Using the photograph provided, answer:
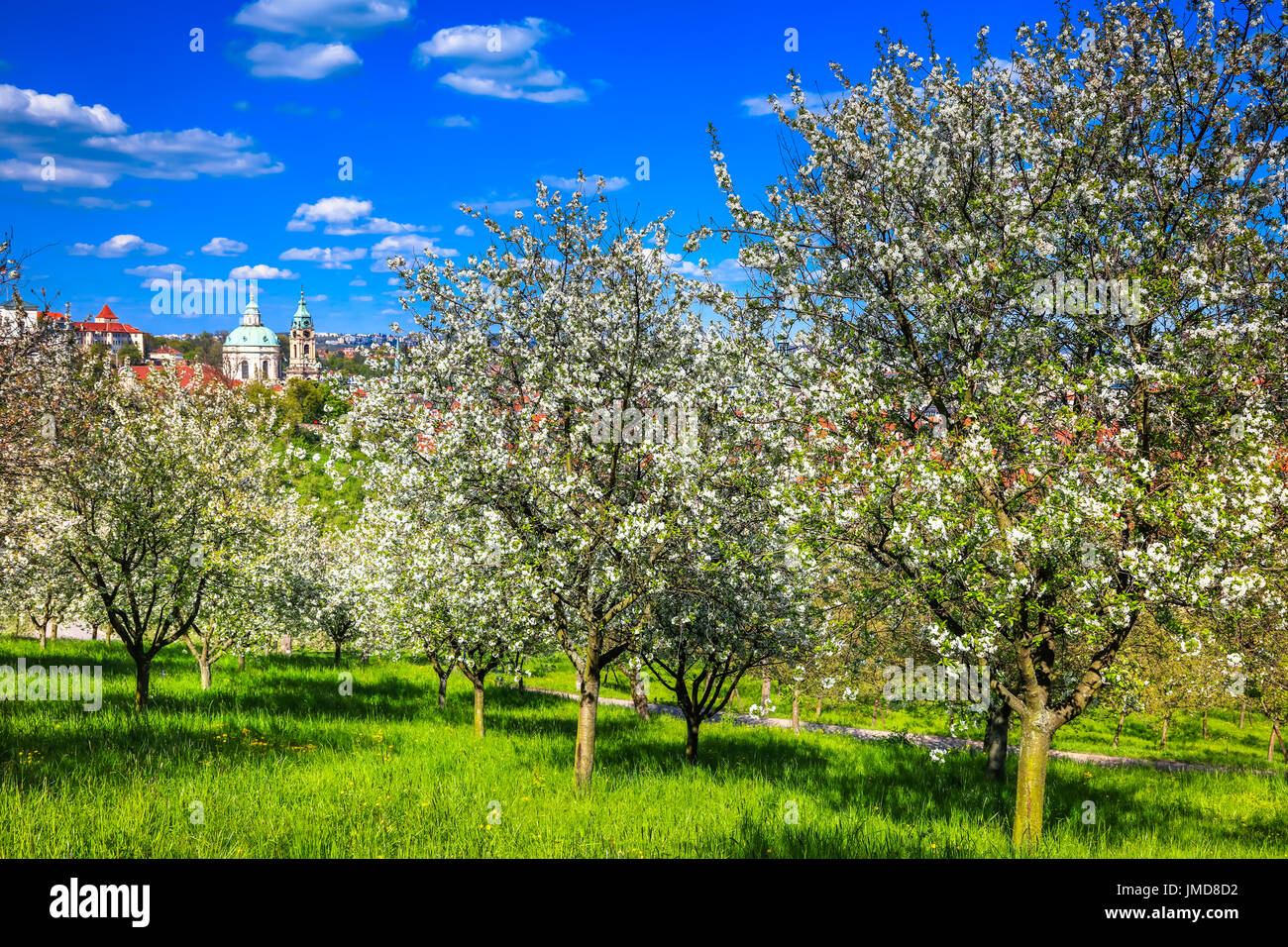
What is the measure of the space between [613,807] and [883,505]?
5.88 meters

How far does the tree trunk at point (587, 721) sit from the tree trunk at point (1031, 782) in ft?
20.4

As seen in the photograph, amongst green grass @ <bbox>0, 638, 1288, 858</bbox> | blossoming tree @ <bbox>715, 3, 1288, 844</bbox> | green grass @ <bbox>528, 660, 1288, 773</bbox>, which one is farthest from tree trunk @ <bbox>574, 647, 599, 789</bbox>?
green grass @ <bbox>528, 660, 1288, 773</bbox>

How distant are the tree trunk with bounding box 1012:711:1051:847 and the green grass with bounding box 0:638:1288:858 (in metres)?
0.32

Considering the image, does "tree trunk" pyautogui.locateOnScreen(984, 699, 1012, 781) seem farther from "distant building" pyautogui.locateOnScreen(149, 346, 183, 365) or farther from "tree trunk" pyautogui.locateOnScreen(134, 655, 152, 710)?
"distant building" pyautogui.locateOnScreen(149, 346, 183, 365)

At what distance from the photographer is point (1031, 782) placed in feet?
31.0

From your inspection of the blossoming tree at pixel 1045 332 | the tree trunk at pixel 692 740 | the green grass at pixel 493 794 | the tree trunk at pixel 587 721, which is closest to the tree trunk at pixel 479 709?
the green grass at pixel 493 794

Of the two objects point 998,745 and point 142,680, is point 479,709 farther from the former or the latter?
point 998,745

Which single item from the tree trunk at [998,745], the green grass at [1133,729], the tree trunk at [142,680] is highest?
the tree trunk at [142,680]

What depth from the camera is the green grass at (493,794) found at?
845 cm

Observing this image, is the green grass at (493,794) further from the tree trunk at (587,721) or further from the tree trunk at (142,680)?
the tree trunk at (142,680)
